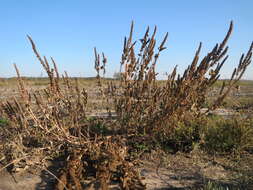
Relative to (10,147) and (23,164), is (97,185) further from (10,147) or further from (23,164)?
(10,147)

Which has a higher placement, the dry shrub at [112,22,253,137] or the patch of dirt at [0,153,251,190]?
the dry shrub at [112,22,253,137]

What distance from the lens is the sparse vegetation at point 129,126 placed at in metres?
2.65

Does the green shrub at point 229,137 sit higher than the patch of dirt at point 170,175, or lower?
higher

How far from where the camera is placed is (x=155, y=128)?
123 inches

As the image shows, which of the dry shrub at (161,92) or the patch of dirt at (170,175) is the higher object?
the dry shrub at (161,92)

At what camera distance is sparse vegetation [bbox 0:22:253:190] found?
265 cm

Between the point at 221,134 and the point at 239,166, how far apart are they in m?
0.52

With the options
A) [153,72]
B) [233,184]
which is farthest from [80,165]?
[233,184]

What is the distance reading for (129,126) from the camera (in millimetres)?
3252

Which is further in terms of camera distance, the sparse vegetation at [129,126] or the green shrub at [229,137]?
the green shrub at [229,137]

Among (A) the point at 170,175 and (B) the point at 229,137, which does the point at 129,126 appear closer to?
(A) the point at 170,175

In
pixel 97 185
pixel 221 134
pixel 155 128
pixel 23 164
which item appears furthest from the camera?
pixel 221 134

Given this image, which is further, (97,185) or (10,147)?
(10,147)

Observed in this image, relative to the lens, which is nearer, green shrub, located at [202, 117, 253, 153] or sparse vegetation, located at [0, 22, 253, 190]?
sparse vegetation, located at [0, 22, 253, 190]
